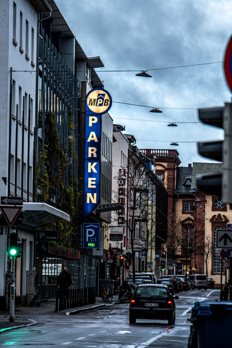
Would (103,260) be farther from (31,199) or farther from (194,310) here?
(194,310)

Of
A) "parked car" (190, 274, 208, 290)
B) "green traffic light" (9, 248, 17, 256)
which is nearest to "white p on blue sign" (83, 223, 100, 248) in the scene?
"green traffic light" (9, 248, 17, 256)

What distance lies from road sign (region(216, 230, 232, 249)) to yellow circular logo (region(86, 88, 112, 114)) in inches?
947

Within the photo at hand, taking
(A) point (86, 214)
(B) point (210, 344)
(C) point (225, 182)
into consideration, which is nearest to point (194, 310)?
(B) point (210, 344)

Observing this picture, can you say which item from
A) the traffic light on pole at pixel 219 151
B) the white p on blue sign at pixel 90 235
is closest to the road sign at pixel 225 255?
the white p on blue sign at pixel 90 235

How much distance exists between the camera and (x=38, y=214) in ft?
125

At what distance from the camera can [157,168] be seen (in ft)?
470

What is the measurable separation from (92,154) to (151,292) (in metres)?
25.5

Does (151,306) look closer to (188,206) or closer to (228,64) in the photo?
(228,64)

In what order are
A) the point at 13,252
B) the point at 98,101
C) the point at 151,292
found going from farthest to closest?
the point at 98,101 < the point at 151,292 < the point at 13,252

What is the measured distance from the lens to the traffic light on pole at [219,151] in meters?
7.01

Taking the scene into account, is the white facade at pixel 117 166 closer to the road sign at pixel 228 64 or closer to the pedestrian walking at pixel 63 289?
the pedestrian walking at pixel 63 289

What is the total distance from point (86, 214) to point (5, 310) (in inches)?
797

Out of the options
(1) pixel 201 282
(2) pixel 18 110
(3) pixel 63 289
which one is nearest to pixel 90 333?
(3) pixel 63 289

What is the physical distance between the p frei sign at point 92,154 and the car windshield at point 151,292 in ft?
79.3
